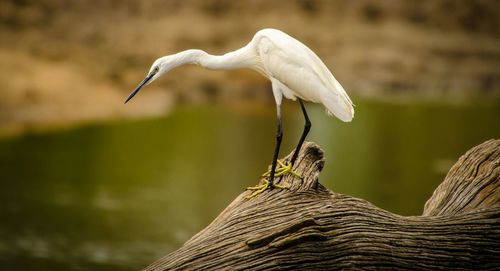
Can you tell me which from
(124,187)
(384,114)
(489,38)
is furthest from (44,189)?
(489,38)

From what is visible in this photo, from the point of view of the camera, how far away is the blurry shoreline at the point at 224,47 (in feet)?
50.0

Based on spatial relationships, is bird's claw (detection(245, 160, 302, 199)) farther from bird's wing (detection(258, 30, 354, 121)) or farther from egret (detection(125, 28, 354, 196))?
bird's wing (detection(258, 30, 354, 121))

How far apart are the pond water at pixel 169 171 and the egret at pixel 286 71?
4.02 meters

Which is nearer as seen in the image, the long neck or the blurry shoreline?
the long neck

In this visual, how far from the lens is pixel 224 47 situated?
17938 millimetres

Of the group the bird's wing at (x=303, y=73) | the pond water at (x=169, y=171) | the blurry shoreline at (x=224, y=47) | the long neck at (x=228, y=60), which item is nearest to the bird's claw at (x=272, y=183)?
the bird's wing at (x=303, y=73)

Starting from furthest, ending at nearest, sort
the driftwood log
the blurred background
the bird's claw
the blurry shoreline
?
the blurry shoreline, the blurred background, the bird's claw, the driftwood log

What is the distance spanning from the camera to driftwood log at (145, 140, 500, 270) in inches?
115

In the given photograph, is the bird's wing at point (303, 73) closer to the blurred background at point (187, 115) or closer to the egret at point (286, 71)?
the egret at point (286, 71)

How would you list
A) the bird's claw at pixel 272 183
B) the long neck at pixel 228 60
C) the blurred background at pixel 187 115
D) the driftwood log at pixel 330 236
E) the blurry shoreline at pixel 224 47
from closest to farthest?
the driftwood log at pixel 330 236 → the bird's claw at pixel 272 183 → the long neck at pixel 228 60 → the blurred background at pixel 187 115 → the blurry shoreline at pixel 224 47

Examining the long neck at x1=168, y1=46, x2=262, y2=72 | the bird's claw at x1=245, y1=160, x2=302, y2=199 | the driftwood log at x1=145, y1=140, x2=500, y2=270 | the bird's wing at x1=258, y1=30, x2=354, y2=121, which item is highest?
the long neck at x1=168, y1=46, x2=262, y2=72

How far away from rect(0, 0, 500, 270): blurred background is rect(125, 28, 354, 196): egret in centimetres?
404

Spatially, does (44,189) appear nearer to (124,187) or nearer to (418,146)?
(124,187)

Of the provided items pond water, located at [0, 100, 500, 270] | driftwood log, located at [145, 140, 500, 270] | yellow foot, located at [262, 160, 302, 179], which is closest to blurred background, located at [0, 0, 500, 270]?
pond water, located at [0, 100, 500, 270]
